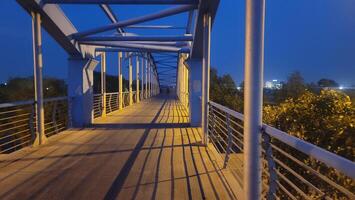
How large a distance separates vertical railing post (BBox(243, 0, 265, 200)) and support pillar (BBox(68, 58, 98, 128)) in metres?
8.90

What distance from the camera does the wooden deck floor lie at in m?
4.80

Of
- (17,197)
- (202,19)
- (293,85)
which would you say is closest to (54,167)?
(17,197)

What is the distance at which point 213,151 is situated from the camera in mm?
7602

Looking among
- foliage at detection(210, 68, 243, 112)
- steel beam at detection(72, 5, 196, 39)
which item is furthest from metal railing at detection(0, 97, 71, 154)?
A: foliage at detection(210, 68, 243, 112)

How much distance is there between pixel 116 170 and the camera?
19.8ft

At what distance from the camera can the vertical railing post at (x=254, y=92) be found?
11.6 ft

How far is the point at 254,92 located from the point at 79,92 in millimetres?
9216

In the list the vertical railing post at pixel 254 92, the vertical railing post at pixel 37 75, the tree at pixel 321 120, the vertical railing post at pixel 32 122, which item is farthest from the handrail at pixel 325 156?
the vertical railing post at pixel 37 75

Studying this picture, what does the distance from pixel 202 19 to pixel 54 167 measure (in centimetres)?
482

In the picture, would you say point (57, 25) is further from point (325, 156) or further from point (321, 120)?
point (325, 156)

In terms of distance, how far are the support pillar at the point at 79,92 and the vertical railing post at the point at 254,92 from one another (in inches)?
350

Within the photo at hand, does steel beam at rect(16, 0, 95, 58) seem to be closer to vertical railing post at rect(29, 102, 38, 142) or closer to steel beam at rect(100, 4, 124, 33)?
Result: steel beam at rect(100, 4, 124, 33)

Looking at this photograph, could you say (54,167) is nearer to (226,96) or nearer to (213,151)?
(213,151)

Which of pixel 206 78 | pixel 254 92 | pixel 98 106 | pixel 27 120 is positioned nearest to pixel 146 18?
pixel 206 78
